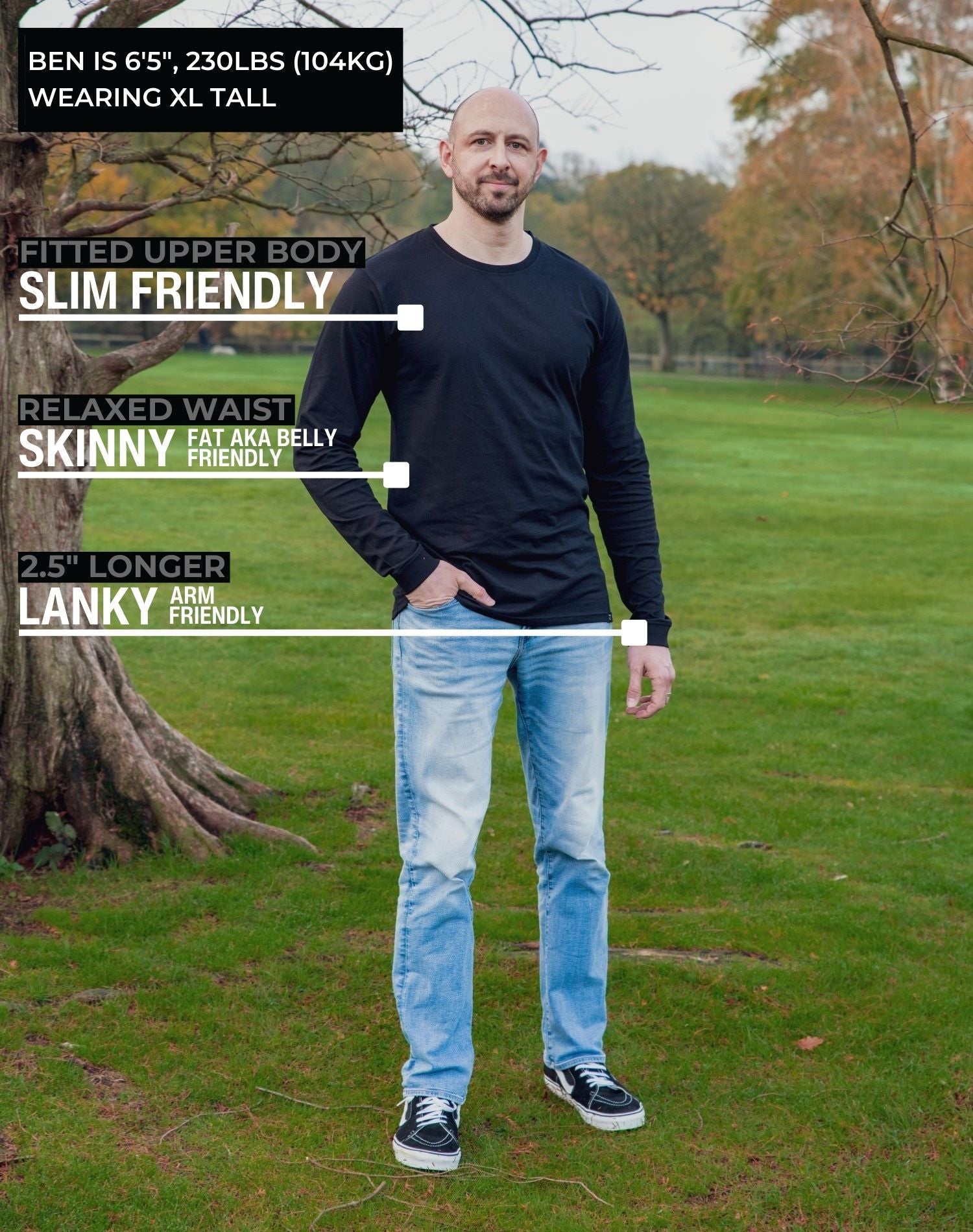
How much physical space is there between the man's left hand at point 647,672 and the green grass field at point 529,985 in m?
1.16

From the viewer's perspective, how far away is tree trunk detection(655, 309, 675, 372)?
221 feet

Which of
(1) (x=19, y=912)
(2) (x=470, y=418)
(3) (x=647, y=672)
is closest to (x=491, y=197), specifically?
(2) (x=470, y=418)

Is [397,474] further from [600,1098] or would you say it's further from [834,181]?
[834,181]

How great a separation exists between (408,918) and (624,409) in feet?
4.84

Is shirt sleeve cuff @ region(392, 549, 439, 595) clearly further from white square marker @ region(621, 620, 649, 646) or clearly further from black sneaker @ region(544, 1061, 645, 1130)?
black sneaker @ region(544, 1061, 645, 1130)

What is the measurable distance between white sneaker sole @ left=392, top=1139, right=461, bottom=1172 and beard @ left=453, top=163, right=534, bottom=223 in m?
2.36

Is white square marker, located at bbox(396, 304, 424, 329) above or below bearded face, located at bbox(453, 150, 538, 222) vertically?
below

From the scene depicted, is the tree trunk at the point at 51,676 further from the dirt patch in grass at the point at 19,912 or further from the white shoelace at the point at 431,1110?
the white shoelace at the point at 431,1110

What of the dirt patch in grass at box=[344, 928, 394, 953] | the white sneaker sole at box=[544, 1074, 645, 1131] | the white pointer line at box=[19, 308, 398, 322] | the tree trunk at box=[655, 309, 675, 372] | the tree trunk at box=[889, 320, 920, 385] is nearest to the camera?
the white sneaker sole at box=[544, 1074, 645, 1131]

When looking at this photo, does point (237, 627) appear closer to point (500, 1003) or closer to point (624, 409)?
point (500, 1003)

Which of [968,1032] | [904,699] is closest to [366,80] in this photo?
[968,1032]

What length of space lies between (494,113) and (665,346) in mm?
67745

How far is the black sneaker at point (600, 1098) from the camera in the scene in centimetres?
388

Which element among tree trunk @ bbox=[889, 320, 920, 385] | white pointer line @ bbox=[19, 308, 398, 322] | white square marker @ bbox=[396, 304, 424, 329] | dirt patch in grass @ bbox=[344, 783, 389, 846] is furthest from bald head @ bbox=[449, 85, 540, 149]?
dirt patch in grass @ bbox=[344, 783, 389, 846]
